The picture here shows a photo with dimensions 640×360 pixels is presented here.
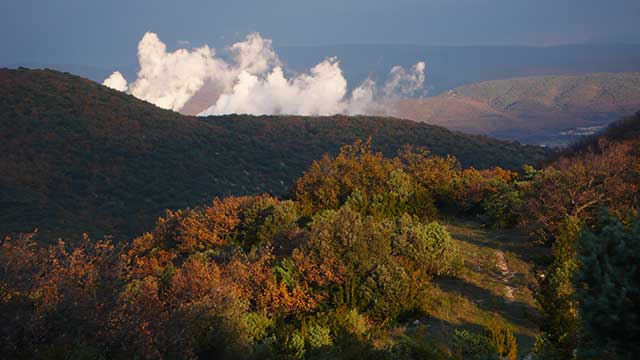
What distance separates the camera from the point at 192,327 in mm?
7891

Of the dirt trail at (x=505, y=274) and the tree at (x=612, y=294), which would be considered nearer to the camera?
the tree at (x=612, y=294)

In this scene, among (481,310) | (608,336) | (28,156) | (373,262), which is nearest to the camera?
(608,336)

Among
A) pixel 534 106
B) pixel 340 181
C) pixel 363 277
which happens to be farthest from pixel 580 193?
pixel 534 106

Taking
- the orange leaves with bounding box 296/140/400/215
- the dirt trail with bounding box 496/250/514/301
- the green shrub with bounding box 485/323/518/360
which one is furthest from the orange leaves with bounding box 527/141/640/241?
the green shrub with bounding box 485/323/518/360

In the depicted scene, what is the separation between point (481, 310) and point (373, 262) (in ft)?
7.42

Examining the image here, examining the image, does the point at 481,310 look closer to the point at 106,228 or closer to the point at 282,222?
the point at 282,222

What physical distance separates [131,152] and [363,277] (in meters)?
35.9

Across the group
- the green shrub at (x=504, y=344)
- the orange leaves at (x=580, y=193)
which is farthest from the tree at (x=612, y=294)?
the orange leaves at (x=580, y=193)

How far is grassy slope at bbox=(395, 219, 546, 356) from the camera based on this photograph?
9.12m

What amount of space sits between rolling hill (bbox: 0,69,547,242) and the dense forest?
15.6 meters

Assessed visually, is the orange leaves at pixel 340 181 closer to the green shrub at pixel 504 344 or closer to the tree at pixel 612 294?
the green shrub at pixel 504 344

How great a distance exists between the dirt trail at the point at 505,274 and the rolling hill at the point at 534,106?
9268cm

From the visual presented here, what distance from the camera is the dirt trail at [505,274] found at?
10.7m

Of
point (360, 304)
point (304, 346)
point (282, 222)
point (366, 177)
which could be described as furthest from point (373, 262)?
point (366, 177)
